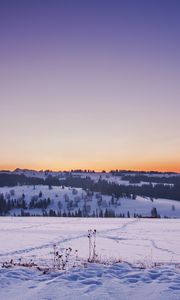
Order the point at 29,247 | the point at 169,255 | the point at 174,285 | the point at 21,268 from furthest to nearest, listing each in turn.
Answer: the point at 29,247 < the point at 169,255 < the point at 21,268 < the point at 174,285

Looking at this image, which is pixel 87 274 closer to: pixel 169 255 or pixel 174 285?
pixel 174 285

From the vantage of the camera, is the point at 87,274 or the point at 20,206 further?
the point at 20,206

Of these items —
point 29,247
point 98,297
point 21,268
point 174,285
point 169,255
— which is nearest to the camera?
point 98,297

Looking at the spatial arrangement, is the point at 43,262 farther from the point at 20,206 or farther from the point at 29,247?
the point at 20,206

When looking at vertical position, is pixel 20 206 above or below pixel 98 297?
below

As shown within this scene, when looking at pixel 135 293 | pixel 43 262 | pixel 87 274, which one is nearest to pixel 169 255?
pixel 43 262

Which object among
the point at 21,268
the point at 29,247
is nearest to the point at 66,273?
the point at 21,268

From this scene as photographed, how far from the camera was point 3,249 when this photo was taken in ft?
63.2

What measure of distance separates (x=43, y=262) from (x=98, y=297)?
20.8ft

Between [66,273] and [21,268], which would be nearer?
[66,273]

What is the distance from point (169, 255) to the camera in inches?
713

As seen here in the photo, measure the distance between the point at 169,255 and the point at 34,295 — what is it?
10.8m

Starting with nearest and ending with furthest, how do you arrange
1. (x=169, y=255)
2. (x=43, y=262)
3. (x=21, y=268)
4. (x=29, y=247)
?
(x=21, y=268)
(x=43, y=262)
(x=169, y=255)
(x=29, y=247)

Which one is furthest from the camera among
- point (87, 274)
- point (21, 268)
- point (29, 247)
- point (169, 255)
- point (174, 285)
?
point (29, 247)
